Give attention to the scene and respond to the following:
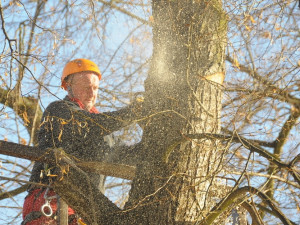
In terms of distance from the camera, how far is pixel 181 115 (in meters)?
3.27

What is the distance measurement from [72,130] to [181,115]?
1.01 m

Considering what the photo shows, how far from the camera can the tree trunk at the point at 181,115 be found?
3.10m

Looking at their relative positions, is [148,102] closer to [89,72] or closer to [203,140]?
[203,140]

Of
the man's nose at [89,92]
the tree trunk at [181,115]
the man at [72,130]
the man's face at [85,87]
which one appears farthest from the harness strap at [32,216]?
the man's nose at [89,92]

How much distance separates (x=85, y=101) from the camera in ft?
14.7

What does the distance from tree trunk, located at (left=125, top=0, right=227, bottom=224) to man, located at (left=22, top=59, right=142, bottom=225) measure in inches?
12.0

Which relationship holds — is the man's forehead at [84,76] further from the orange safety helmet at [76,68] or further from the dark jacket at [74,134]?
the dark jacket at [74,134]

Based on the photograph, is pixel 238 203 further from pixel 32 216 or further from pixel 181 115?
pixel 32 216

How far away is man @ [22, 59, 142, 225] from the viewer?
11.6ft

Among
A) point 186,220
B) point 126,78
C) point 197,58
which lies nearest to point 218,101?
point 197,58

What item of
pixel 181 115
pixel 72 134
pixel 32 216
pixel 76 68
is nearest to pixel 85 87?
pixel 76 68

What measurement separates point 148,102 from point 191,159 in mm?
553

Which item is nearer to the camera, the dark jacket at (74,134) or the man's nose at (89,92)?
the dark jacket at (74,134)

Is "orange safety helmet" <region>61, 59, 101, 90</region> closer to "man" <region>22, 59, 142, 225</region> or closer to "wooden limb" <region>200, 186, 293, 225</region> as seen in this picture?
"man" <region>22, 59, 142, 225</region>
